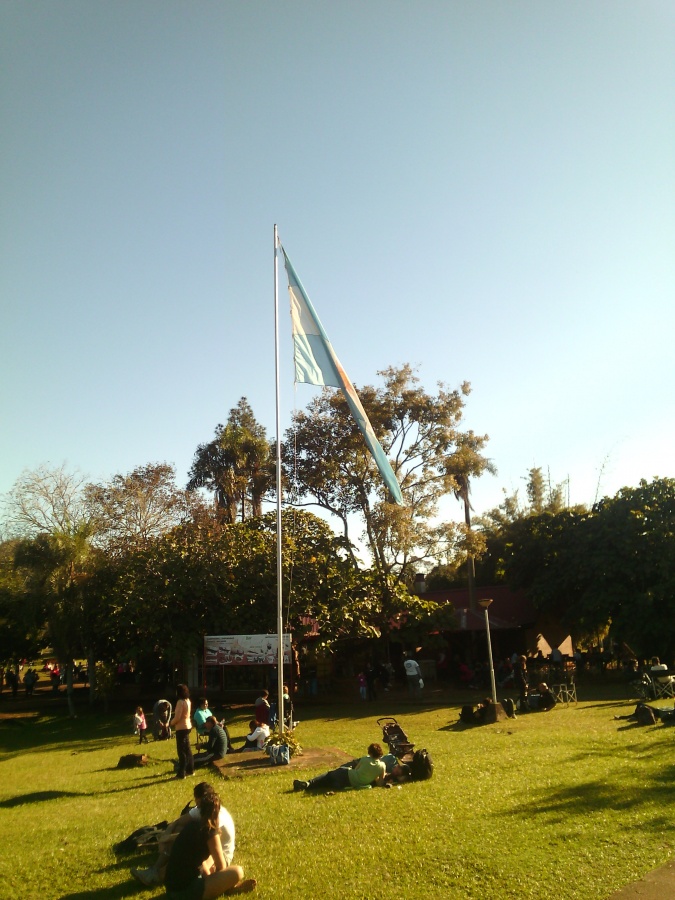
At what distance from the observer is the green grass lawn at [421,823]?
661 cm

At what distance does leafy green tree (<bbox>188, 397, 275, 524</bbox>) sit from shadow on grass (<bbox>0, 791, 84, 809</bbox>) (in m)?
26.9

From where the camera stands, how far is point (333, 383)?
14953mm

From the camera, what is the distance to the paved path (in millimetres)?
5895

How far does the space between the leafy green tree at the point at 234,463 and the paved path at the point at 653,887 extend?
34.0 metres

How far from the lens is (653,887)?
6055 mm

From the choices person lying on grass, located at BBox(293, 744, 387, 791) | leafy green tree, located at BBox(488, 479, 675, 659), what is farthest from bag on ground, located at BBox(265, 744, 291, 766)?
leafy green tree, located at BBox(488, 479, 675, 659)

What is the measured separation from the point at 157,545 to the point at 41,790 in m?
14.9

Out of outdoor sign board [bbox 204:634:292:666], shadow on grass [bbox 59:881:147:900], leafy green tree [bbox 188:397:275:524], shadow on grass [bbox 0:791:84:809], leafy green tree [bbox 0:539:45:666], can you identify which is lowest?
shadow on grass [bbox 0:791:84:809]

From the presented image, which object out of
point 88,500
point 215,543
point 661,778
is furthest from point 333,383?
point 88,500

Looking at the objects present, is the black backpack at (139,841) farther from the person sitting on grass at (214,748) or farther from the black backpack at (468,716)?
the black backpack at (468,716)

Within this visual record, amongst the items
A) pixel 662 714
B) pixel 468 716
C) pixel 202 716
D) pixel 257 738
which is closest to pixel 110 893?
pixel 257 738

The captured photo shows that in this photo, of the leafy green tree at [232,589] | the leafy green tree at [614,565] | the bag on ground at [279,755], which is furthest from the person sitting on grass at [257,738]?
the leafy green tree at [614,565]

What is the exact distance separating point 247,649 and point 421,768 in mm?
10828

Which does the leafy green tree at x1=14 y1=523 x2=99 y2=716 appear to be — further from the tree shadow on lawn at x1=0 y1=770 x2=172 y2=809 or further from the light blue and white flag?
the light blue and white flag
